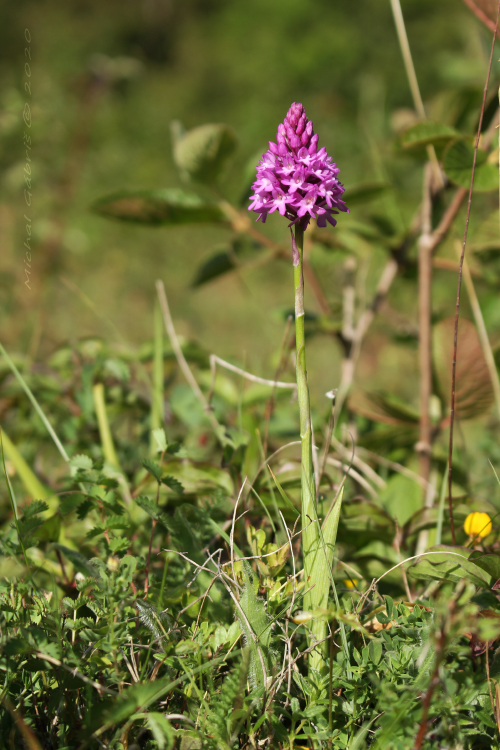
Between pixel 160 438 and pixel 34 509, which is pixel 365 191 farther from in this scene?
pixel 34 509

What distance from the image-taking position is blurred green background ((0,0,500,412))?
7.22 ft

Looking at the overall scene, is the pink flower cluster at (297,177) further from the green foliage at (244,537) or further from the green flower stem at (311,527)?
the green foliage at (244,537)

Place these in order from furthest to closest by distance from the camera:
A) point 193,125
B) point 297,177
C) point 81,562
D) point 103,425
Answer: point 193,125
point 103,425
point 81,562
point 297,177

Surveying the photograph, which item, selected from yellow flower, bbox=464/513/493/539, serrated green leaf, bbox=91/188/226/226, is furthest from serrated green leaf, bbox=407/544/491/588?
serrated green leaf, bbox=91/188/226/226

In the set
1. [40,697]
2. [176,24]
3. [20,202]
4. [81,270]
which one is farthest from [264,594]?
[176,24]

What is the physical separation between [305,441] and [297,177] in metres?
0.33

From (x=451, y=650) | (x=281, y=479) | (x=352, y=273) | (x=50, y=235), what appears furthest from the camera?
(x=50, y=235)

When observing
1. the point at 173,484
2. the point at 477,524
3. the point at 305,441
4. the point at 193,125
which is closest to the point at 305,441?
the point at 305,441

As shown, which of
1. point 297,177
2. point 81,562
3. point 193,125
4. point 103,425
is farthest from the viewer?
point 193,125

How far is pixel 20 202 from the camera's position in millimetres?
3625

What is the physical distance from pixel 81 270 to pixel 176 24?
13.9ft

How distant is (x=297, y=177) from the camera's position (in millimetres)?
669

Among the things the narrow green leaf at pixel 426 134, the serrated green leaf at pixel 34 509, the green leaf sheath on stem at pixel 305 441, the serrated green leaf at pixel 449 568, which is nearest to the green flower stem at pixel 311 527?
the green leaf sheath on stem at pixel 305 441

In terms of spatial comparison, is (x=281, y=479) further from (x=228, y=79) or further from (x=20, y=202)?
(x=228, y=79)
